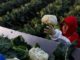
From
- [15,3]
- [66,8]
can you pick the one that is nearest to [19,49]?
[66,8]

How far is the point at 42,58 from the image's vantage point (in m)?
2.56

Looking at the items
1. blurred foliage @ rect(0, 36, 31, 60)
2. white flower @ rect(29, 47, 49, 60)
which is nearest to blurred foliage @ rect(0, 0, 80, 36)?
blurred foliage @ rect(0, 36, 31, 60)

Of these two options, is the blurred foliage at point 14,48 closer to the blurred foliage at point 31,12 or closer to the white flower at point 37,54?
the white flower at point 37,54

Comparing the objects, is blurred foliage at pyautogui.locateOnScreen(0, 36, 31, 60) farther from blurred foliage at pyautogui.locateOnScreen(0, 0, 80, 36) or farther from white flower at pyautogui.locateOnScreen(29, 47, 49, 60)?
blurred foliage at pyautogui.locateOnScreen(0, 0, 80, 36)

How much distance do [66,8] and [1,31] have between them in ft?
12.7

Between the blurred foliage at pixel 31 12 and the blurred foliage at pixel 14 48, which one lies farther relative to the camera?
the blurred foliage at pixel 31 12

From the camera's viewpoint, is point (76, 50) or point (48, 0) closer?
point (76, 50)

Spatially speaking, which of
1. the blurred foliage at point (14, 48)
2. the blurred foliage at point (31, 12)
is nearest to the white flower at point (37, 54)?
the blurred foliage at point (14, 48)

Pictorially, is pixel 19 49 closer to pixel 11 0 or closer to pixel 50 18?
pixel 50 18

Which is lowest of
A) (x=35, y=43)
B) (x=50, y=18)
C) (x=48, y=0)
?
(x=48, y=0)

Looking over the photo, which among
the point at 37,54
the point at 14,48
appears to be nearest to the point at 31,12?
the point at 14,48

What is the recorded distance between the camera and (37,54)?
257 cm

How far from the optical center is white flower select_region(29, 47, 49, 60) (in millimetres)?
2557

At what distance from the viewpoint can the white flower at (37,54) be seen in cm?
256
